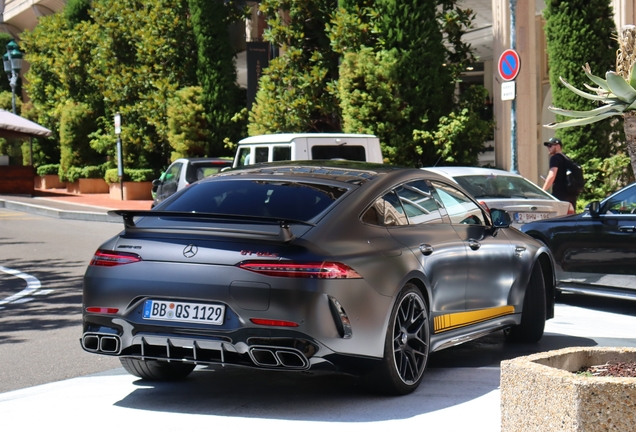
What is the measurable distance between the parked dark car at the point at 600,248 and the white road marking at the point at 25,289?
593cm

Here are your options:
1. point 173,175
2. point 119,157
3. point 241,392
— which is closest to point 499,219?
point 241,392

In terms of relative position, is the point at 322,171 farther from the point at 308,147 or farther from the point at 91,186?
the point at 91,186

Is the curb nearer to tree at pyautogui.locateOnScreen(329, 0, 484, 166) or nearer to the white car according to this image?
tree at pyautogui.locateOnScreen(329, 0, 484, 166)

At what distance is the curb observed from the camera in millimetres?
27017

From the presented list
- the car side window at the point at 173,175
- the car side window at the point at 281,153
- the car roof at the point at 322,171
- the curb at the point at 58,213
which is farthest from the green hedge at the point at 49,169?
the car roof at the point at 322,171

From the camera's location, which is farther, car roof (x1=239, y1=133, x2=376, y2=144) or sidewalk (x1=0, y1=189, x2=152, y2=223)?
sidewalk (x1=0, y1=189, x2=152, y2=223)

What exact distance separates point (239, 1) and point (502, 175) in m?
20.0

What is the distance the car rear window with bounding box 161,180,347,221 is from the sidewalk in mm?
18728

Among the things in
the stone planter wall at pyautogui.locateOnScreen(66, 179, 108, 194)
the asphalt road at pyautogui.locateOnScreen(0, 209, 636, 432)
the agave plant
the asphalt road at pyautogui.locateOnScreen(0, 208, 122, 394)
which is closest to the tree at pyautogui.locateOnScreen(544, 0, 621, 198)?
the asphalt road at pyautogui.locateOnScreen(0, 208, 122, 394)

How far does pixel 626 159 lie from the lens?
20953 mm

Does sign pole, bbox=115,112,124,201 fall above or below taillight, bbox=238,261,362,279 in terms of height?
above

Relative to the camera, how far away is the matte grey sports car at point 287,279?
5.88m

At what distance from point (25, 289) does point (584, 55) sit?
13063 millimetres

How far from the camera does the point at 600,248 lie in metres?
10.5
